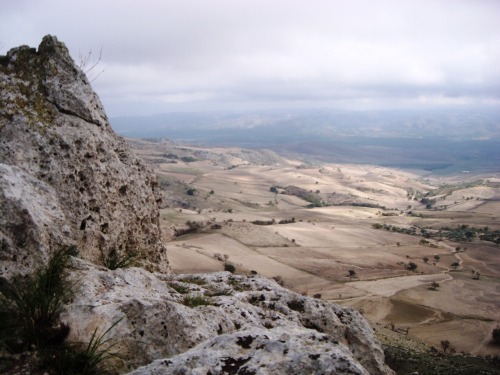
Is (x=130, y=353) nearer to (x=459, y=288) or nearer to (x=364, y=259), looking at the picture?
(x=459, y=288)

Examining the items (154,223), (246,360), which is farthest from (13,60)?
(246,360)

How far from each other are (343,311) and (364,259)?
63.5 m

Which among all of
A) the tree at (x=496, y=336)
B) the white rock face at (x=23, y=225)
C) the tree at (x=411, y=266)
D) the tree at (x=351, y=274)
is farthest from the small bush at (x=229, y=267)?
the white rock face at (x=23, y=225)

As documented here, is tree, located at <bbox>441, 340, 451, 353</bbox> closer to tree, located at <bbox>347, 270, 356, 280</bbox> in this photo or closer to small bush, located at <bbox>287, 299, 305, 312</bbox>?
tree, located at <bbox>347, 270, 356, 280</bbox>

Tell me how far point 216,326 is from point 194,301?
1044mm

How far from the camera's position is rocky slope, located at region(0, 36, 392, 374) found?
208 inches

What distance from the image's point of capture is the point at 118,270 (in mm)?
8031

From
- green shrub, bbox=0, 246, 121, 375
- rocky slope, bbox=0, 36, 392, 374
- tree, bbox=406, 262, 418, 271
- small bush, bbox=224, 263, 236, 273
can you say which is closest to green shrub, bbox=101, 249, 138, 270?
rocky slope, bbox=0, 36, 392, 374

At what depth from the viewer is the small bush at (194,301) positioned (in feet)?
26.5

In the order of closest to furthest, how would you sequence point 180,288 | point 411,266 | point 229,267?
point 180,288 → point 229,267 → point 411,266

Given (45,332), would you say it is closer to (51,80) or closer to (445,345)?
(51,80)

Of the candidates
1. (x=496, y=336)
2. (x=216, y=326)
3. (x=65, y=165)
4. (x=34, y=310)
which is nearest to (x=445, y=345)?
(x=496, y=336)

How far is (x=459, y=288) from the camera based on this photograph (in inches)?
2341

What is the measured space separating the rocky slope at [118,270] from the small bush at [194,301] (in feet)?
0.10
